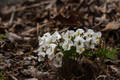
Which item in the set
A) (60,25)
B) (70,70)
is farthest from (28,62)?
(60,25)

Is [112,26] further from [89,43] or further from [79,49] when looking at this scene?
[79,49]

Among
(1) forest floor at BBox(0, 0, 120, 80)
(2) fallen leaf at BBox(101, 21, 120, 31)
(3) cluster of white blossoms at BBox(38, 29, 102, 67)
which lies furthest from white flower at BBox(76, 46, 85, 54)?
(2) fallen leaf at BBox(101, 21, 120, 31)

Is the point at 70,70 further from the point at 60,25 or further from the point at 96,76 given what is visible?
the point at 60,25

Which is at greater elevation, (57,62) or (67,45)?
(67,45)

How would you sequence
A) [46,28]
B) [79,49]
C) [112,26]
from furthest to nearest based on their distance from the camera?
[46,28]
[112,26]
[79,49]

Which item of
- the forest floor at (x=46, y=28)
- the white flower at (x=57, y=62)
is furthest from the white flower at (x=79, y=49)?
the forest floor at (x=46, y=28)

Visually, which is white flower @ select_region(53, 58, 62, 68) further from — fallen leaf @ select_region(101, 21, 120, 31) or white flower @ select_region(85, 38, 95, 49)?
fallen leaf @ select_region(101, 21, 120, 31)

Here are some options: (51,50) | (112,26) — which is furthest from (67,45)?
(112,26)

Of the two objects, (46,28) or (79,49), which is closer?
(79,49)
